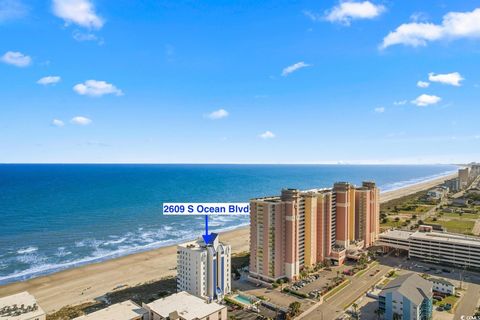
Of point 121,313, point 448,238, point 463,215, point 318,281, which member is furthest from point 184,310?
point 463,215

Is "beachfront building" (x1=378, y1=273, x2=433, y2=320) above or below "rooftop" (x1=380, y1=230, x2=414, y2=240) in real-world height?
below

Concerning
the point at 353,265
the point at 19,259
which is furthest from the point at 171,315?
the point at 19,259

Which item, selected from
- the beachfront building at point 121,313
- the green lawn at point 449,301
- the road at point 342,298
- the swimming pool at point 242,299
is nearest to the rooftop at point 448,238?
the road at point 342,298

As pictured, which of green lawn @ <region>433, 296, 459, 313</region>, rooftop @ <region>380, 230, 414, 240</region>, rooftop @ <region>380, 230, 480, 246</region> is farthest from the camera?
rooftop @ <region>380, 230, 414, 240</region>

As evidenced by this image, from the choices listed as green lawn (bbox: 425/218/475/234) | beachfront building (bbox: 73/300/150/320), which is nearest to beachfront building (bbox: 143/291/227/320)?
beachfront building (bbox: 73/300/150/320)

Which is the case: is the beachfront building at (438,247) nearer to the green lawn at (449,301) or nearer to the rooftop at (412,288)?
the green lawn at (449,301)

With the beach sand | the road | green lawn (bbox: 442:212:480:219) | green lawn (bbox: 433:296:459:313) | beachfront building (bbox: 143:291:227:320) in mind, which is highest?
beachfront building (bbox: 143:291:227:320)

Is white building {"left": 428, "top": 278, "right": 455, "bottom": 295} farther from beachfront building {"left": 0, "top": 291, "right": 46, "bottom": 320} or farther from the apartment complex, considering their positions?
beachfront building {"left": 0, "top": 291, "right": 46, "bottom": 320}
